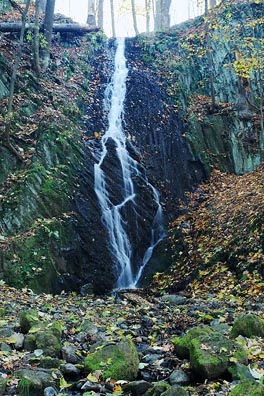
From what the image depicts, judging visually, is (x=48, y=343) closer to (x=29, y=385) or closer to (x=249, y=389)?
(x=29, y=385)

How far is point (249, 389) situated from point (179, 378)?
879 millimetres

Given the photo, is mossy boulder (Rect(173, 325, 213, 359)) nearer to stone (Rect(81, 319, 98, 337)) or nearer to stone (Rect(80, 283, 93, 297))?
stone (Rect(81, 319, 98, 337))

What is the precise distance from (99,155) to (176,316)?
731 cm

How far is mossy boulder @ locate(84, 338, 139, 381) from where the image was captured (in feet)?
11.7

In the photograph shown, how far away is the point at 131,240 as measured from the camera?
10.9 m

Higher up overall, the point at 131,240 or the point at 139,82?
the point at 139,82

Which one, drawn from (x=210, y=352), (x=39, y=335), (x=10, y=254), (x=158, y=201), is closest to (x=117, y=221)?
(x=158, y=201)

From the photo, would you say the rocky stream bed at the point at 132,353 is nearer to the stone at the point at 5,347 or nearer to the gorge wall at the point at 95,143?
the stone at the point at 5,347

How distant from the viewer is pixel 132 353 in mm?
3775

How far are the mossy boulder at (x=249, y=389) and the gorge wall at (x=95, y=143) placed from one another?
6009 mm

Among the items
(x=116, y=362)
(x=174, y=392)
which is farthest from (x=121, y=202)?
(x=174, y=392)

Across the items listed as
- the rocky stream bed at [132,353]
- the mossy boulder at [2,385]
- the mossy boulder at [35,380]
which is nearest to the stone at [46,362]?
the rocky stream bed at [132,353]

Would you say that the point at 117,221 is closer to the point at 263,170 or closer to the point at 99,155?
the point at 99,155

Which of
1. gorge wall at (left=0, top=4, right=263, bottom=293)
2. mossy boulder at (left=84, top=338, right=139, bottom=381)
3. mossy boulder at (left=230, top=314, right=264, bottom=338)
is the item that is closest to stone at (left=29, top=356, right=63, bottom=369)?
mossy boulder at (left=84, top=338, right=139, bottom=381)
